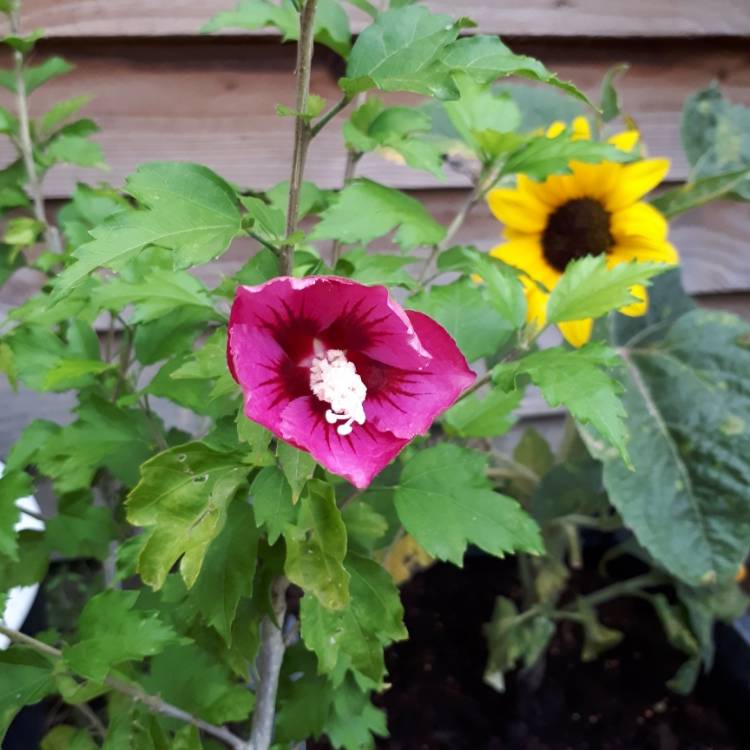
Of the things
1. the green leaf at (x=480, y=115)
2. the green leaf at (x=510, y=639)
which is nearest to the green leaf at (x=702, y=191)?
the green leaf at (x=480, y=115)

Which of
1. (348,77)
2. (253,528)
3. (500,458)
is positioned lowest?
(500,458)

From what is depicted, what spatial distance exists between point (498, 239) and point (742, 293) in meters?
0.48

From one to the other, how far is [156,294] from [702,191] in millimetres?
630

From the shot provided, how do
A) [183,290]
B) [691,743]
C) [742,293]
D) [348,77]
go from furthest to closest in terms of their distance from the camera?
[742,293]
[691,743]
[183,290]
[348,77]

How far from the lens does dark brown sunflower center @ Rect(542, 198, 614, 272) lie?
826 millimetres

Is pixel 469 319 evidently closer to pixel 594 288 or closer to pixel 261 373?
pixel 594 288

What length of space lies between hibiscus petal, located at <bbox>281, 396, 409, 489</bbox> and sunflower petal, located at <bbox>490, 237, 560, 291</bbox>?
473 millimetres

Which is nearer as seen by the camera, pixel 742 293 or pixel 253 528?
pixel 253 528

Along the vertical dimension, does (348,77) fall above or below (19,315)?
above

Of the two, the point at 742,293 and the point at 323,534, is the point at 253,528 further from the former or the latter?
the point at 742,293

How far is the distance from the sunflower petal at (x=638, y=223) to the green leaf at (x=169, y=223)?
1.71ft

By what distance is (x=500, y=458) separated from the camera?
105 centimetres

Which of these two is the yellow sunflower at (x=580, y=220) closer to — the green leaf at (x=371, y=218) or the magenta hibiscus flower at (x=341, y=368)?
the green leaf at (x=371, y=218)

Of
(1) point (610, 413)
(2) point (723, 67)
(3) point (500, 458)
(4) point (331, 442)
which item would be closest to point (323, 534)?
(4) point (331, 442)
